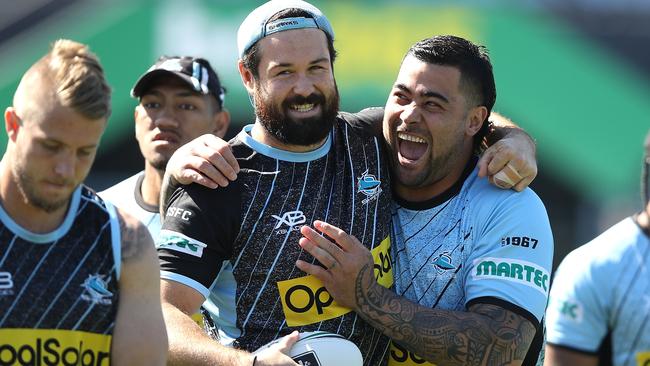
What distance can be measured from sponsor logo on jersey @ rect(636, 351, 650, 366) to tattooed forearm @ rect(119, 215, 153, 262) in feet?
6.69

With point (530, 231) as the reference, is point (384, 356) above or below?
below

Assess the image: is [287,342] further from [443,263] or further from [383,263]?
[443,263]

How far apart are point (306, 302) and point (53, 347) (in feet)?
4.13

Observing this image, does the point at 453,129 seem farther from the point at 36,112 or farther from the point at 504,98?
the point at 504,98

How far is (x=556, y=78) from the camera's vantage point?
13.1 m

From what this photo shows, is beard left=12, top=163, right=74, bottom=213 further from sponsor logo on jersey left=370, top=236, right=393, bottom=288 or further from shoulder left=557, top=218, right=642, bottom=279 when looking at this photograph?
shoulder left=557, top=218, right=642, bottom=279

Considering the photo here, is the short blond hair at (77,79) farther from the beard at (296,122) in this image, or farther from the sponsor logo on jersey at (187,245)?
the beard at (296,122)

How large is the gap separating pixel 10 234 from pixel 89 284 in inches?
12.3

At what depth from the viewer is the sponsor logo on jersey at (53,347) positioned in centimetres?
408

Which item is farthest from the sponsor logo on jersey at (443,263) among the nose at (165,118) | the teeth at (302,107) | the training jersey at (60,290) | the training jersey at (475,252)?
the nose at (165,118)

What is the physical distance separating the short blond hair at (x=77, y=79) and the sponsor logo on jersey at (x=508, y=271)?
1.85 meters

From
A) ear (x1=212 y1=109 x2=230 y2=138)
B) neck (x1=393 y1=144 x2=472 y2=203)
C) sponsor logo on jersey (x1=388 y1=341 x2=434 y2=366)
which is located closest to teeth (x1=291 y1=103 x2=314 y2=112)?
neck (x1=393 y1=144 x2=472 y2=203)

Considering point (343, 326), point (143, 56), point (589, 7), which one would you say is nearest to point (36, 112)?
point (343, 326)

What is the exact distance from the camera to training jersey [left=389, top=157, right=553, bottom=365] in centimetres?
521
